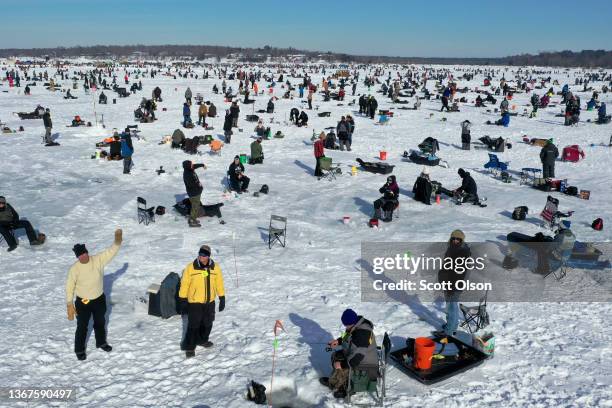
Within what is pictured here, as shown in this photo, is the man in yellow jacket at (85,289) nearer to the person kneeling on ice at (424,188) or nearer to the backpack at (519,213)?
the person kneeling on ice at (424,188)

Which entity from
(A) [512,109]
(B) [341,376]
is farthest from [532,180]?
(A) [512,109]

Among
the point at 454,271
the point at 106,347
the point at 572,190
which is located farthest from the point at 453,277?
the point at 572,190

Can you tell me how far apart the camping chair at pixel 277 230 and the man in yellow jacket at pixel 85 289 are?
200 inches

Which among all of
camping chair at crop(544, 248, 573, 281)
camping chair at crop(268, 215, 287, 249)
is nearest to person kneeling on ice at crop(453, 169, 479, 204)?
camping chair at crop(544, 248, 573, 281)

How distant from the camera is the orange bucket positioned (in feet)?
21.5

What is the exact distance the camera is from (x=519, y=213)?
13641 millimetres

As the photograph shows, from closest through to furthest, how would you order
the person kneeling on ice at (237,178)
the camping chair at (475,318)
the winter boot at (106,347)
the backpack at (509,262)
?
the winter boot at (106,347)
the camping chair at (475,318)
the backpack at (509,262)
the person kneeling on ice at (237,178)

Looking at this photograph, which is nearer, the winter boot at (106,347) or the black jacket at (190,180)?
the winter boot at (106,347)

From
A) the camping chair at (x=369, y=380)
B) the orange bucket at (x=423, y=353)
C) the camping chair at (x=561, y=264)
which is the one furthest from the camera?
the camping chair at (x=561, y=264)

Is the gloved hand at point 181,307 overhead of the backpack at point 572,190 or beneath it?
beneath

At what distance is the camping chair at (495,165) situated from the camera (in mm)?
18703

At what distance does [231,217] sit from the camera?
1386cm

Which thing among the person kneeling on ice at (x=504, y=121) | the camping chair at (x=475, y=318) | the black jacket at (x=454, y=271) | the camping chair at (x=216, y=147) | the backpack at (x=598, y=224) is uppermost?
the person kneeling on ice at (x=504, y=121)

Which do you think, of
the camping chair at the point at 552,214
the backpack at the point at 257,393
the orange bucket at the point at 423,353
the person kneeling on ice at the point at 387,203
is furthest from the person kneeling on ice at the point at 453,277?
the camping chair at the point at 552,214
